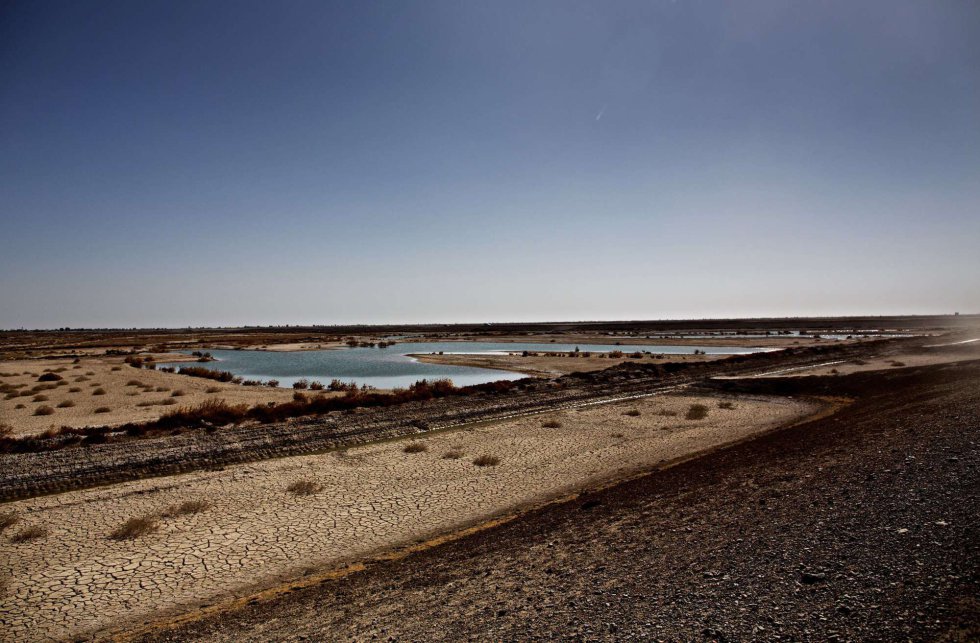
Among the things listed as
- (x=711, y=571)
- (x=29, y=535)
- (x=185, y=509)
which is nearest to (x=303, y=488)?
(x=185, y=509)

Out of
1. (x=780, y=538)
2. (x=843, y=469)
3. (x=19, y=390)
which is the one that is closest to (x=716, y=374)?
(x=843, y=469)

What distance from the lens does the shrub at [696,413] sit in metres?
20.1

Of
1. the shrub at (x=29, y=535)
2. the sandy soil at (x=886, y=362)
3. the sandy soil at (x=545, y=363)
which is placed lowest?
the sandy soil at (x=545, y=363)

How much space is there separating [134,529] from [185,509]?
1.16 m

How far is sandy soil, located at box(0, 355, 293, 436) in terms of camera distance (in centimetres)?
2044

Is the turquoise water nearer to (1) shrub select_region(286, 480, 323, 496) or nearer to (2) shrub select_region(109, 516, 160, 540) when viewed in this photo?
(1) shrub select_region(286, 480, 323, 496)

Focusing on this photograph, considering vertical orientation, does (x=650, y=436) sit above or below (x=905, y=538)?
below

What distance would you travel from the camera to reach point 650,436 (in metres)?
17.1

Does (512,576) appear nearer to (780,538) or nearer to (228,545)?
(780,538)

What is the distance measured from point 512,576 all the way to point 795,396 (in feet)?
76.0

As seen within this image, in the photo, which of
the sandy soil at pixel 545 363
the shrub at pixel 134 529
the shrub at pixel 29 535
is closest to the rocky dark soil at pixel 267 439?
the shrub at pixel 29 535

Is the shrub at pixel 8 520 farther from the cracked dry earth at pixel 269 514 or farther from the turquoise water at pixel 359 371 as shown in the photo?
the turquoise water at pixel 359 371

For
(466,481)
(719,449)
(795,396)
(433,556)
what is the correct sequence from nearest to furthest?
(433,556) → (466,481) → (719,449) → (795,396)

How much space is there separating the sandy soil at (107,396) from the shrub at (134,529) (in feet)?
40.2
